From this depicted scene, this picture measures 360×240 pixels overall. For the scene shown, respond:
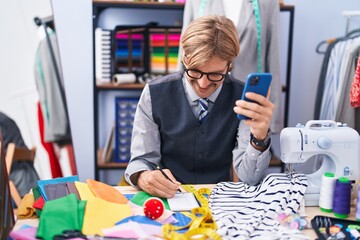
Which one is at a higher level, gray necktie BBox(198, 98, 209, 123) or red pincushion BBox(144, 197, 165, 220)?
gray necktie BBox(198, 98, 209, 123)

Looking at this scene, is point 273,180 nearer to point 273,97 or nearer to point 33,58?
point 273,97

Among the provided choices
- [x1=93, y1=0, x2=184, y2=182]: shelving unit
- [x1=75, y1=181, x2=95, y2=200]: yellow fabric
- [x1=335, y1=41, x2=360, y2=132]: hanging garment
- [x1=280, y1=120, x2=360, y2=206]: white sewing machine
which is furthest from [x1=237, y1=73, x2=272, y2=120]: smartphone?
[x1=93, y1=0, x2=184, y2=182]: shelving unit

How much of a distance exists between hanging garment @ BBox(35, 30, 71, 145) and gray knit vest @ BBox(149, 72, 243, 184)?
1.11m

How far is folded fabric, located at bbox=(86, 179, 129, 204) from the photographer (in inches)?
55.9

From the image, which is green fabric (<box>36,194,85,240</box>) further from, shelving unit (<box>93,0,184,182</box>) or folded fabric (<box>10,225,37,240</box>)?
shelving unit (<box>93,0,184,182</box>)

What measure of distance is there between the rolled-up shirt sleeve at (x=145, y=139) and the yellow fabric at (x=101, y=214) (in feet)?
1.03

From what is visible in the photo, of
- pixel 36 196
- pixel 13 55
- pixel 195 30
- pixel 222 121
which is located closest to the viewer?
pixel 36 196

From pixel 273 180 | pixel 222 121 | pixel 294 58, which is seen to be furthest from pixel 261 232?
pixel 294 58

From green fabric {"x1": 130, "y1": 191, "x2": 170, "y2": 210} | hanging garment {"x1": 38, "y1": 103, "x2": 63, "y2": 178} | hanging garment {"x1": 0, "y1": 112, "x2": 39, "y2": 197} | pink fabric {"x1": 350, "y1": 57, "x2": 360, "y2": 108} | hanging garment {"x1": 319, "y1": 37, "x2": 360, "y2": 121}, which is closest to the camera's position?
green fabric {"x1": 130, "y1": 191, "x2": 170, "y2": 210}

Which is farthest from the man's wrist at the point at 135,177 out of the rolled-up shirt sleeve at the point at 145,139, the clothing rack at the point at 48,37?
the clothing rack at the point at 48,37

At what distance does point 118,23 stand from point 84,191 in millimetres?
2125

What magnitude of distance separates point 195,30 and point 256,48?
126 centimetres

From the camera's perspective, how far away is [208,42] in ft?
5.24

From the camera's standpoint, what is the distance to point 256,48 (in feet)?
9.23
